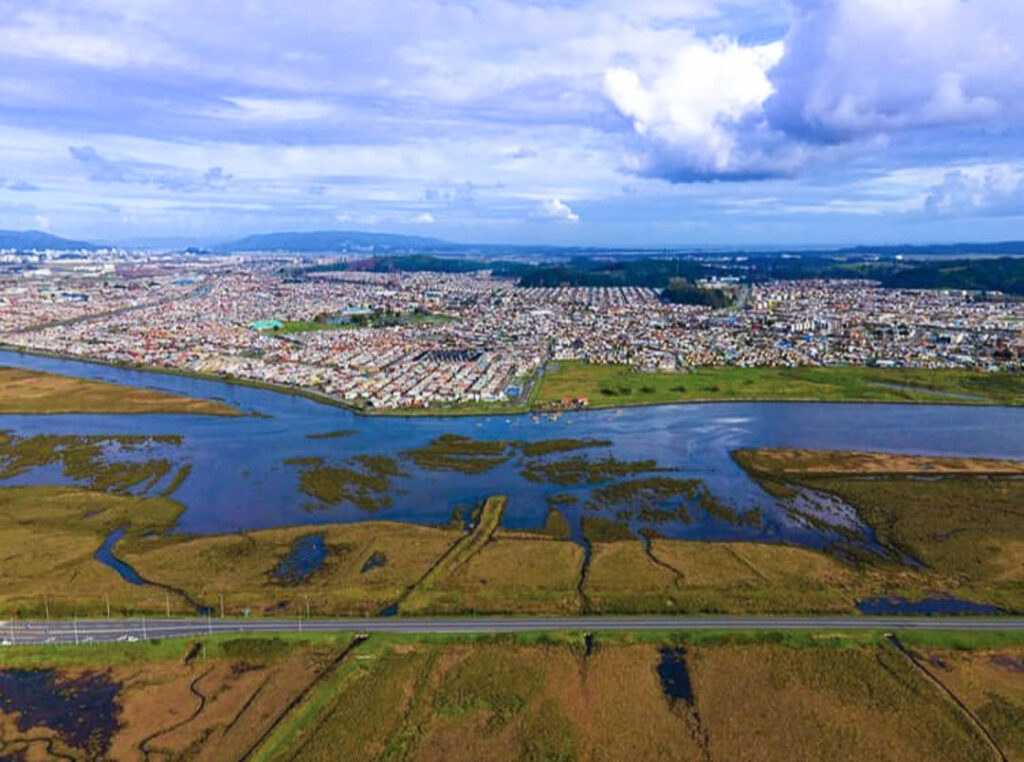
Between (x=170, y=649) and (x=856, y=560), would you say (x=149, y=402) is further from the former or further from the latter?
(x=856, y=560)

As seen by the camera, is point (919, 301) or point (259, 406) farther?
point (919, 301)

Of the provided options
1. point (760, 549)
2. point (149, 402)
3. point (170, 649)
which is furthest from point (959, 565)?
point (149, 402)

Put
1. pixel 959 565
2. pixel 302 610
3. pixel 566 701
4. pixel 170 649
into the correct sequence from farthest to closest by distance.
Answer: pixel 959 565
pixel 302 610
pixel 170 649
pixel 566 701

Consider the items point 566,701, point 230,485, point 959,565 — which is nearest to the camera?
point 566,701

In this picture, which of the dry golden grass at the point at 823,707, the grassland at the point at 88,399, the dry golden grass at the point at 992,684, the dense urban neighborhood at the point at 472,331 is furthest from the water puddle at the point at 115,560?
the dry golden grass at the point at 992,684

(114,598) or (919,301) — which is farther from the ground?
(919,301)

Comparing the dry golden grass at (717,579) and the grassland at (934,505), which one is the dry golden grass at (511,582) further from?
the grassland at (934,505)
